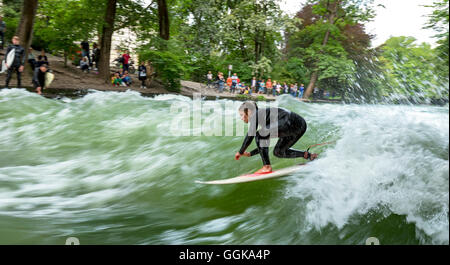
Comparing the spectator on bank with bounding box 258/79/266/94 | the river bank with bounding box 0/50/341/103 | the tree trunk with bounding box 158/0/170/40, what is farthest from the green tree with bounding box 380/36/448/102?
the tree trunk with bounding box 158/0/170/40

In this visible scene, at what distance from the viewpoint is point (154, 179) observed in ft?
21.7

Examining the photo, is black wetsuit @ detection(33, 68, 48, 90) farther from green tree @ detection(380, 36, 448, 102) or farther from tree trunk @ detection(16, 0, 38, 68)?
green tree @ detection(380, 36, 448, 102)

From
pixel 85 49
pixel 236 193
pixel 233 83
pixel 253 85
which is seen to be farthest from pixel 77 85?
pixel 236 193

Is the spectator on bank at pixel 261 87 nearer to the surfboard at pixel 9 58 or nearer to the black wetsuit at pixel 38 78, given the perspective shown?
the black wetsuit at pixel 38 78

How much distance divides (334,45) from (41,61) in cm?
2068

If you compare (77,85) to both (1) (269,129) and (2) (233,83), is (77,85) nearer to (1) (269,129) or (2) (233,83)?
(2) (233,83)

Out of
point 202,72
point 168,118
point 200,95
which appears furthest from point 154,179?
point 202,72

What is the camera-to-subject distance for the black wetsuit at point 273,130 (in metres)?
4.98

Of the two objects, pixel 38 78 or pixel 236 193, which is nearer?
pixel 236 193

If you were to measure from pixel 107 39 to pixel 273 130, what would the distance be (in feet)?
50.6

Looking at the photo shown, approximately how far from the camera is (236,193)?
5496 millimetres

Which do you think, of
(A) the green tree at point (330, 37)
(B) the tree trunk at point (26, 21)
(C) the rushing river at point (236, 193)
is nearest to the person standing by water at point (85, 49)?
(B) the tree trunk at point (26, 21)

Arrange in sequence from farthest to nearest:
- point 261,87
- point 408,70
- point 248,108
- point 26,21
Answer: point 261,87 < point 408,70 < point 26,21 < point 248,108

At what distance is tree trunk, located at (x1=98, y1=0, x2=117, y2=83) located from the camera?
58.3ft
